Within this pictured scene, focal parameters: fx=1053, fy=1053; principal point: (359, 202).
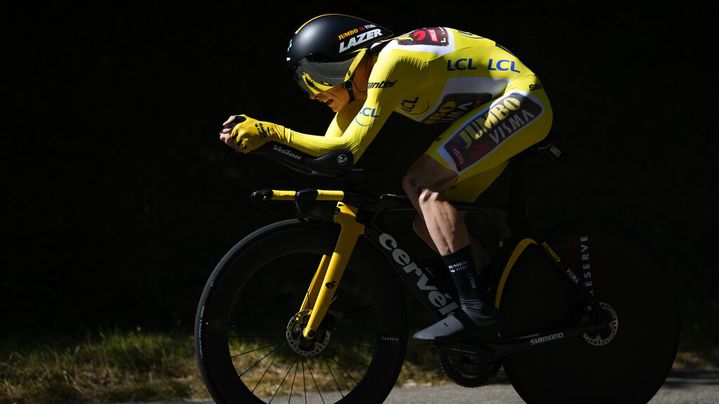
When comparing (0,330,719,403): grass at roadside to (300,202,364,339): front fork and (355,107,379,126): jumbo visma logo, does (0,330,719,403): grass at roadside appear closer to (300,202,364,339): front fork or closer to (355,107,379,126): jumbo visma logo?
(300,202,364,339): front fork

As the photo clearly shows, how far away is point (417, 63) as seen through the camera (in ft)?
13.6

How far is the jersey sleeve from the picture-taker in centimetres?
402

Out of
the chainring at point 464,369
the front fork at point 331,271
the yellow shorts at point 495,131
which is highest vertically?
the yellow shorts at point 495,131

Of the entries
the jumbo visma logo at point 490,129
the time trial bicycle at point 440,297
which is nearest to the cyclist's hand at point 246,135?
the time trial bicycle at point 440,297

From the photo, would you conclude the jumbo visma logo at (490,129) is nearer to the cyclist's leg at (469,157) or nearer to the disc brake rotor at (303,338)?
the cyclist's leg at (469,157)

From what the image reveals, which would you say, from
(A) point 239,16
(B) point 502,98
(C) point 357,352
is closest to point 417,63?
(B) point 502,98

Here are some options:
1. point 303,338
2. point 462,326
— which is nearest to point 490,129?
point 462,326

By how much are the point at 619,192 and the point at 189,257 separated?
334 centimetres

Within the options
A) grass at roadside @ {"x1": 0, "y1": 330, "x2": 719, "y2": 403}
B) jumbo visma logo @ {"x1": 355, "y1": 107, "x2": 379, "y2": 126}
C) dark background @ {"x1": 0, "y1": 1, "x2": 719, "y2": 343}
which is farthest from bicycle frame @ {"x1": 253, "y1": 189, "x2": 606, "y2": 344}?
dark background @ {"x1": 0, "y1": 1, "x2": 719, "y2": 343}

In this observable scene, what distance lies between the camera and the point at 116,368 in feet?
17.6

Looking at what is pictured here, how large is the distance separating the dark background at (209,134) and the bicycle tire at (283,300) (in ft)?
8.08

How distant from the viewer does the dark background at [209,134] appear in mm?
7312

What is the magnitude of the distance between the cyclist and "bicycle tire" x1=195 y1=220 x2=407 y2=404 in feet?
0.73

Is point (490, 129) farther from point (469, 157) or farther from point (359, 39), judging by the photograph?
point (359, 39)
